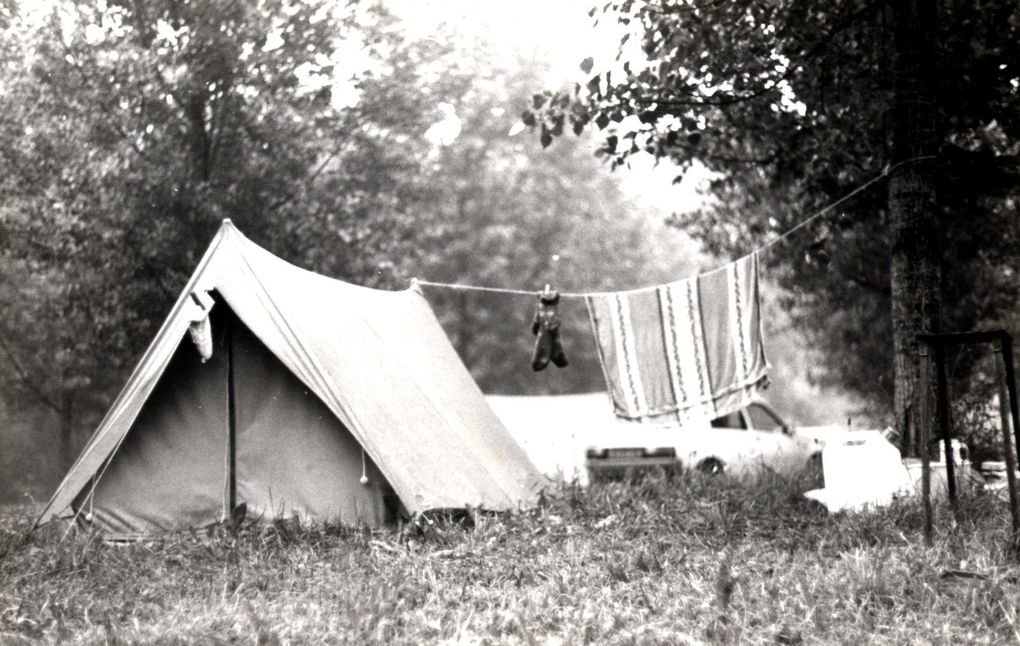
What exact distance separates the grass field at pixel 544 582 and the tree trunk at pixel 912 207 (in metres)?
1.41

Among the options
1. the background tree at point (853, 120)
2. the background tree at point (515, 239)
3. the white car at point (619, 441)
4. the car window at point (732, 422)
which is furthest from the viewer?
the background tree at point (515, 239)

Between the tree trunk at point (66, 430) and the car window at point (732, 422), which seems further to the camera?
the tree trunk at point (66, 430)

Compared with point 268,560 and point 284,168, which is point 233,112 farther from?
point 268,560

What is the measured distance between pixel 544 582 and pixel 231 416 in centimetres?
301

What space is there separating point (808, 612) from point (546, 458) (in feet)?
23.7

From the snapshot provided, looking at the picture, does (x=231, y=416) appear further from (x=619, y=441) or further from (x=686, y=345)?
(x=619, y=441)

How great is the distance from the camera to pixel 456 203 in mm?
22719

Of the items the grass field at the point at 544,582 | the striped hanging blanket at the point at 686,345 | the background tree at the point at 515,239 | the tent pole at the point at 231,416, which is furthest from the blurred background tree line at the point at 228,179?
the background tree at the point at 515,239

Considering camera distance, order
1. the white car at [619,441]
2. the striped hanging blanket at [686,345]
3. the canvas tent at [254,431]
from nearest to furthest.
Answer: the canvas tent at [254,431]
the striped hanging blanket at [686,345]
the white car at [619,441]

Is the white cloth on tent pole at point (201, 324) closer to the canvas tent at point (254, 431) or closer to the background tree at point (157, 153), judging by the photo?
the canvas tent at point (254, 431)

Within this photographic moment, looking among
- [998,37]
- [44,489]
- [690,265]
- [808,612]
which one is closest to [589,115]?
[998,37]

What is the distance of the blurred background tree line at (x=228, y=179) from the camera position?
37.6ft

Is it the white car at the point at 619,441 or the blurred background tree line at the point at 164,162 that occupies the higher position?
the blurred background tree line at the point at 164,162

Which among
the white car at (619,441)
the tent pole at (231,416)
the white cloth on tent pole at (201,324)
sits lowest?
the white car at (619,441)
